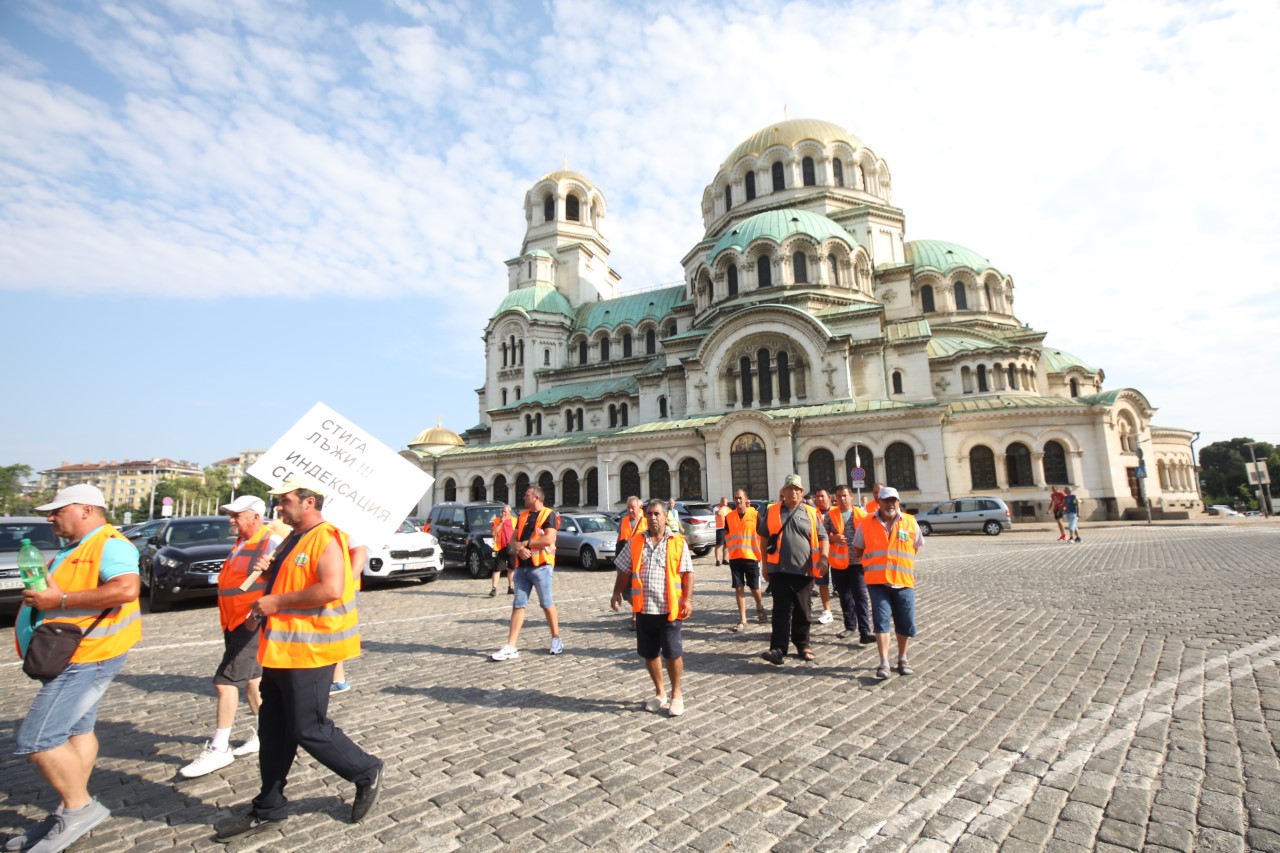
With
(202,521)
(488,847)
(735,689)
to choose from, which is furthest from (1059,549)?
(202,521)

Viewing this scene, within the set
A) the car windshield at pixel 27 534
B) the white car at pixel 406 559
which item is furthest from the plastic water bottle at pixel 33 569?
the white car at pixel 406 559

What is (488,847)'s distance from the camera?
317 centimetres

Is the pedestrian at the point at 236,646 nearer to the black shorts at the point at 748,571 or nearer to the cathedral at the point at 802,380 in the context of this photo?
the black shorts at the point at 748,571

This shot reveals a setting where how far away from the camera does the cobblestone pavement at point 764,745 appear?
130 inches

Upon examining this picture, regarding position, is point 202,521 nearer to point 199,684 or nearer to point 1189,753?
point 199,684

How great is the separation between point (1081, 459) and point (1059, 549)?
50.0ft

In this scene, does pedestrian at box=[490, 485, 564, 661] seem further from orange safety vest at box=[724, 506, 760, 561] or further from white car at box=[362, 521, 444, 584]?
white car at box=[362, 521, 444, 584]

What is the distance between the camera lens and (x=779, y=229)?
1407 inches

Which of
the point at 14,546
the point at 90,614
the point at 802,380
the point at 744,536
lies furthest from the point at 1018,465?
the point at 14,546

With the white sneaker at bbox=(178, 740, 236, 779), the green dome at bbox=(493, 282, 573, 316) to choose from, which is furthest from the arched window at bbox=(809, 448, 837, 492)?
the white sneaker at bbox=(178, 740, 236, 779)

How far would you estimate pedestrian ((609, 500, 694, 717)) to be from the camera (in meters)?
5.04

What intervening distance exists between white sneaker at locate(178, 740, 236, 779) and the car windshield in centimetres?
916

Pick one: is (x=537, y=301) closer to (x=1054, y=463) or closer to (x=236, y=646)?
(x=1054, y=463)

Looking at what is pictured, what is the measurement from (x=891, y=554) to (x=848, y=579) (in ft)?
6.91
